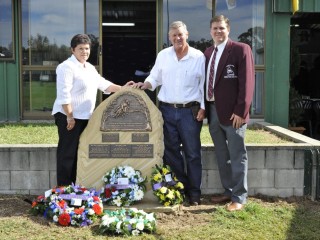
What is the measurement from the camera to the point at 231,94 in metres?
4.72

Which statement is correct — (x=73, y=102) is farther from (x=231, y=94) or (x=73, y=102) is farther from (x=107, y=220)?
(x=231, y=94)

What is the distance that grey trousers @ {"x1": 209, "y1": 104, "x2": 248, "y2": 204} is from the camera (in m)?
4.79

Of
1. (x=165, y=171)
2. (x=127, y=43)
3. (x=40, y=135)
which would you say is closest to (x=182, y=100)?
(x=165, y=171)

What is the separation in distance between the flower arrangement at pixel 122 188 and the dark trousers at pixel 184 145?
46cm

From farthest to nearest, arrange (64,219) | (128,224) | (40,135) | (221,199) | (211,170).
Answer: (40,135) → (211,170) → (221,199) → (64,219) → (128,224)

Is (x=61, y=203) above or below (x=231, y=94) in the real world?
below

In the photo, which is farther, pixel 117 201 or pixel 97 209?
pixel 117 201

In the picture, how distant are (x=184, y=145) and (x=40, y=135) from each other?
2.50 meters

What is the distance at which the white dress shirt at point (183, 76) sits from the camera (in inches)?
194

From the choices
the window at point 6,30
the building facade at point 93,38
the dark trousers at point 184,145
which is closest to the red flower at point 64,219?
the dark trousers at point 184,145

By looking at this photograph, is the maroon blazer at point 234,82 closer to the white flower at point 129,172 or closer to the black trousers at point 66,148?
the white flower at point 129,172

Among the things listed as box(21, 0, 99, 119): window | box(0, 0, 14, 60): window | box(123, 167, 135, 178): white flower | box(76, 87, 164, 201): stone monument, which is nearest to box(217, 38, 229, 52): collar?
box(76, 87, 164, 201): stone monument

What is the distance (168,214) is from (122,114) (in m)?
1.12

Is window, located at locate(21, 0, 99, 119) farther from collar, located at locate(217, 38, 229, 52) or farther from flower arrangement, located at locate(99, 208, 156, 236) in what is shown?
flower arrangement, located at locate(99, 208, 156, 236)
